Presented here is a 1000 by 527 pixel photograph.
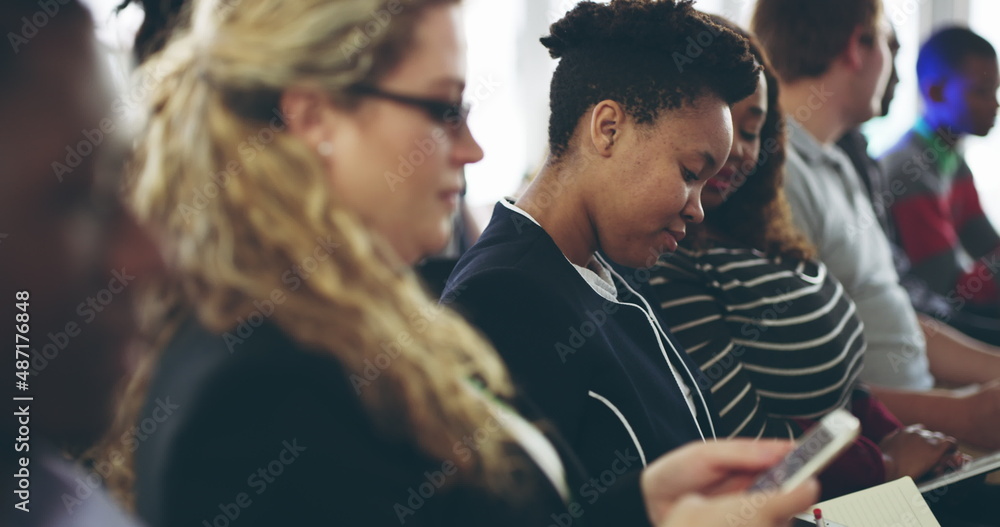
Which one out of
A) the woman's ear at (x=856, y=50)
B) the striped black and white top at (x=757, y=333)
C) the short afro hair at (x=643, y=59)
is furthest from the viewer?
the woman's ear at (x=856, y=50)

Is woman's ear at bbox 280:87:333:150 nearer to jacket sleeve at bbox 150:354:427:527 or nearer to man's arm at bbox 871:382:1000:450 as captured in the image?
jacket sleeve at bbox 150:354:427:527

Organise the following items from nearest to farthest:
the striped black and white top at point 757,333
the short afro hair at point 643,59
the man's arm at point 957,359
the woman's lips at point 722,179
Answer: the short afro hair at point 643,59 < the striped black and white top at point 757,333 < the woman's lips at point 722,179 < the man's arm at point 957,359

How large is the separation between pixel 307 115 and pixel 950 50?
2671 millimetres

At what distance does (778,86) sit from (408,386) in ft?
3.73

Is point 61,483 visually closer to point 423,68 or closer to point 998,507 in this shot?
point 423,68

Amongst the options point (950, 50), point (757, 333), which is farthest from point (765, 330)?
point (950, 50)

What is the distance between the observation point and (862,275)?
1.71m

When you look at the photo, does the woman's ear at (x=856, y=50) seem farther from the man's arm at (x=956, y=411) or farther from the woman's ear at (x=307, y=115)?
the woman's ear at (x=307, y=115)

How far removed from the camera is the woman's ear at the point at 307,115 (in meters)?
0.59

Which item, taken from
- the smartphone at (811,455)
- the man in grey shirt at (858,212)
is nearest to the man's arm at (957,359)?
the man in grey shirt at (858,212)

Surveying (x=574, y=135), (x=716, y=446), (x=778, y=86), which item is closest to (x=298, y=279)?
(x=716, y=446)

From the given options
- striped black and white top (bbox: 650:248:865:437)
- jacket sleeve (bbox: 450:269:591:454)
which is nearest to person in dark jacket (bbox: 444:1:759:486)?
jacket sleeve (bbox: 450:269:591:454)

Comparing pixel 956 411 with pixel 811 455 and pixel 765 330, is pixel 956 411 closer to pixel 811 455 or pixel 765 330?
pixel 765 330

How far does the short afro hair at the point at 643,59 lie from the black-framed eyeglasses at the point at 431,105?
0.37m
